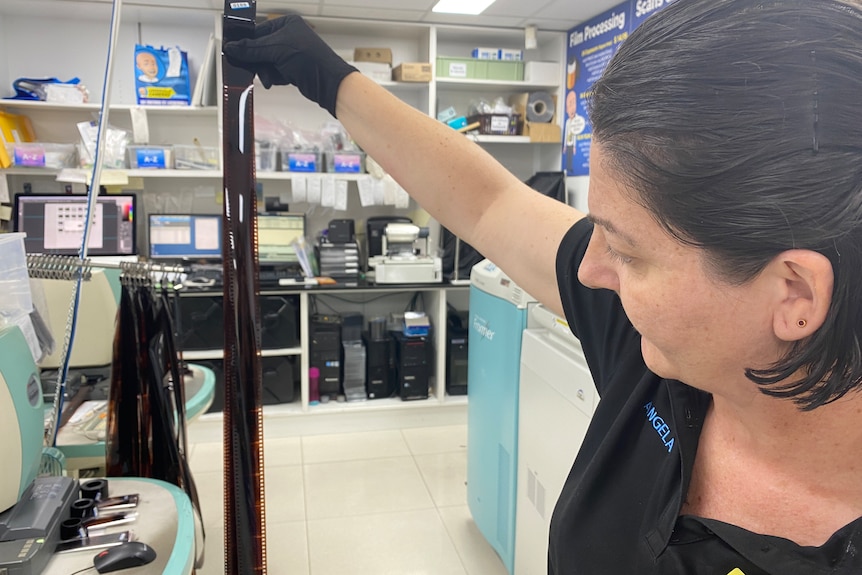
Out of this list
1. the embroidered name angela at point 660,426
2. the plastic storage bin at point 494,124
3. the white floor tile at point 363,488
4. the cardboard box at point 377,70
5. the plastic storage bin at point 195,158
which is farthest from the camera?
the plastic storage bin at point 494,124

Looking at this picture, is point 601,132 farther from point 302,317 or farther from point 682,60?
point 302,317

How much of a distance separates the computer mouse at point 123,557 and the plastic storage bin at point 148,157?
2871mm

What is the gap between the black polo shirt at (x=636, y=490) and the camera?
24.0 inches

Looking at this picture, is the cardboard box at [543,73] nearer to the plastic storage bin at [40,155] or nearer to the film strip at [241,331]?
Result: the plastic storage bin at [40,155]

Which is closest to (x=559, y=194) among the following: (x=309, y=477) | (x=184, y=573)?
(x=309, y=477)

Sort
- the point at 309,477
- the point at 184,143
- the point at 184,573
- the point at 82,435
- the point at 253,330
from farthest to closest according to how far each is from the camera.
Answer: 1. the point at 184,143
2. the point at 309,477
3. the point at 82,435
4. the point at 253,330
5. the point at 184,573

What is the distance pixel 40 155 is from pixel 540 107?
283 centimetres

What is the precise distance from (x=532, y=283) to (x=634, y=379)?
0.81ft

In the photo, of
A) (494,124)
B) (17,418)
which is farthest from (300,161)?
(17,418)

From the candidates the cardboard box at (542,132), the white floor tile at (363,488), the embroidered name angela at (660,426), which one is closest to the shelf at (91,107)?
the cardboard box at (542,132)

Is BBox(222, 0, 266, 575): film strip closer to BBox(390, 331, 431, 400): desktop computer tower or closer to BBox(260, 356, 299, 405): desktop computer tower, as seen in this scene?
BBox(260, 356, 299, 405): desktop computer tower

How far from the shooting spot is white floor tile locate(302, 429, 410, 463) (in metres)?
3.35

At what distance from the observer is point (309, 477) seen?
122 inches

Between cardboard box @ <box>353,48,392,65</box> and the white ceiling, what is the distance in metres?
0.19
